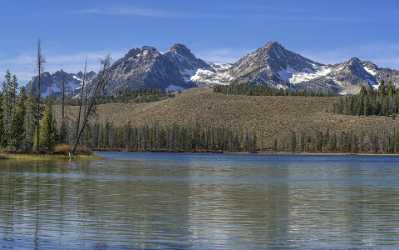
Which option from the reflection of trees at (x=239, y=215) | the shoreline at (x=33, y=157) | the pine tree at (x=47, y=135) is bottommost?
the reflection of trees at (x=239, y=215)

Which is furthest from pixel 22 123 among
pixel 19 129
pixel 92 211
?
pixel 92 211

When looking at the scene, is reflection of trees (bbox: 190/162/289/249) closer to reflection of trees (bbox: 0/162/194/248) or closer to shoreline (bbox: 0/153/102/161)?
reflection of trees (bbox: 0/162/194/248)

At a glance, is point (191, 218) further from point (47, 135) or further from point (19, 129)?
point (47, 135)

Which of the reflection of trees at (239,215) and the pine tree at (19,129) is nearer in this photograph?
the reflection of trees at (239,215)

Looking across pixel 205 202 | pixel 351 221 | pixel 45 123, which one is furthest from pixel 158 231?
pixel 45 123

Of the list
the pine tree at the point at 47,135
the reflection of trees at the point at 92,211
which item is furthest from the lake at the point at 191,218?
the pine tree at the point at 47,135

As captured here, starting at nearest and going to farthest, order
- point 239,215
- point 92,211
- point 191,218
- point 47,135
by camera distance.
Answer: point 191,218
point 239,215
point 92,211
point 47,135

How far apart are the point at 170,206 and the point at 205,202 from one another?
3.36 m

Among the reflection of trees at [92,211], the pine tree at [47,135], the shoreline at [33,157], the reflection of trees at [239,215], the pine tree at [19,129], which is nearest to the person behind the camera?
the reflection of trees at [92,211]

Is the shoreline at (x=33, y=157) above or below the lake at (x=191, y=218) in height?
Answer: above

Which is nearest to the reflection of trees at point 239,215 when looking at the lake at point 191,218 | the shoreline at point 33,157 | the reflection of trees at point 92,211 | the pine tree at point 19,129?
the lake at point 191,218

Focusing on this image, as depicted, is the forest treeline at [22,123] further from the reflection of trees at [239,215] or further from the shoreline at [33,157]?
the reflection of trees at [239,215]

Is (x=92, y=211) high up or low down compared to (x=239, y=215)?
up

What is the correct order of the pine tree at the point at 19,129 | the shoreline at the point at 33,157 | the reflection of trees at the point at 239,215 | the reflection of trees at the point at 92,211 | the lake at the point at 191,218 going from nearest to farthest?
the lake at the point at 191,218 → the reflection of trees at the point at 92,211 → the reflection of trees at the point at 239,215 → the shoreline at the point at 33,157 → the pine tree at the point at 19,129
